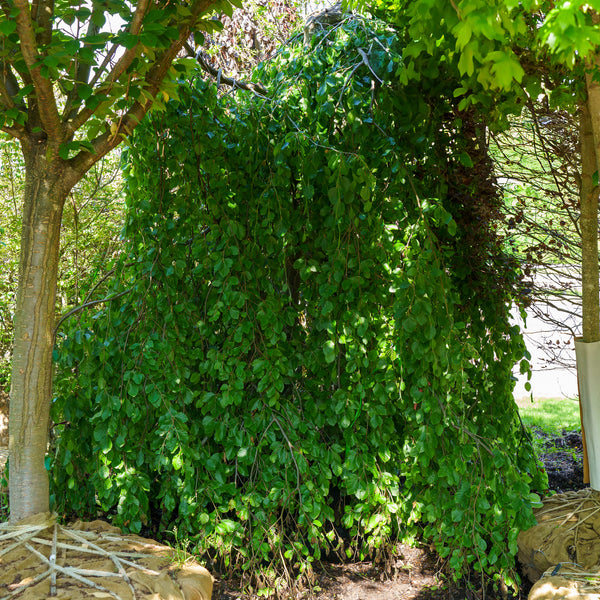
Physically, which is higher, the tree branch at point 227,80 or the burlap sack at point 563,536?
the tree branch at point 227,80

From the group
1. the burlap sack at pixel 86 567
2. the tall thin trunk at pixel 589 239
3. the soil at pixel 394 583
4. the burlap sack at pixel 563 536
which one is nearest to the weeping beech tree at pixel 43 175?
the burlap sack at pixel 86 567

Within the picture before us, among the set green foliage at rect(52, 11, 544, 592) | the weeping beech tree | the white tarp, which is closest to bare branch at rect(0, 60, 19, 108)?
the weeping beech tree

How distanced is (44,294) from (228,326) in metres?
0.77

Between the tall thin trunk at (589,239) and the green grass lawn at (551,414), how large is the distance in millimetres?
2264

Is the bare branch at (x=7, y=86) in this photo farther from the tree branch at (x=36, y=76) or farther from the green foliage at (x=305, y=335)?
the green foliage at (x=305, y=335)

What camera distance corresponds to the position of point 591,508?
2434 millimetres

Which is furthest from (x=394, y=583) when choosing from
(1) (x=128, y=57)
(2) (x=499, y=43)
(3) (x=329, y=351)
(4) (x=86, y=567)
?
(1) (x=128, y=57)

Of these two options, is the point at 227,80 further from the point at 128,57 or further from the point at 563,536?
the point at 563,536

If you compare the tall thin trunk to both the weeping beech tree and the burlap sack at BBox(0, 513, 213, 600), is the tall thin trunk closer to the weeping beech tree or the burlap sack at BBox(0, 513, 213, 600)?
the weeping beech tree

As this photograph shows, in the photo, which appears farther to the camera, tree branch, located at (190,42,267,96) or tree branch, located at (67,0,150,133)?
tree branch, located at (190,42,267,96)

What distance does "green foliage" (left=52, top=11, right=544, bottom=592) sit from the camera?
2297 millimetres

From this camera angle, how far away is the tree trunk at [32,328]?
2062 mm

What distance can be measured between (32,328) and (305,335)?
3.96 feet

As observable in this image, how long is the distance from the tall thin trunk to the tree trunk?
2.23 meters
